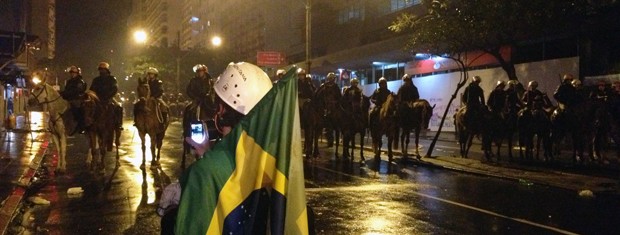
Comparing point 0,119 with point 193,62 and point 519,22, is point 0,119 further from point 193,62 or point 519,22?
point 193,62

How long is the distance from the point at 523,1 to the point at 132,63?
54.8 metres

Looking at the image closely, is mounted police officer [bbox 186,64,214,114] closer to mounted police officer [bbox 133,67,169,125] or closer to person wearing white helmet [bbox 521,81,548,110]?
mounted police officer [bbox 133,67,169,125]

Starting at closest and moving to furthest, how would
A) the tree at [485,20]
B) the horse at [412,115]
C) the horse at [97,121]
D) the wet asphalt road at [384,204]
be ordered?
the wet asphalt road at [384,204], the horse at [97,121], the horse at [412,115], the tree at [485,20]

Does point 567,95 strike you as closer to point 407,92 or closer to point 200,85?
point 407,92

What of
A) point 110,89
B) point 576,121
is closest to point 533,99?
point 576,121

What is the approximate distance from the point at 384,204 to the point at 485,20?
10.7 meters

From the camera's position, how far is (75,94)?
13.2 meters

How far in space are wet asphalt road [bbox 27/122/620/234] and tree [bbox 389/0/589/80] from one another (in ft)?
20.8

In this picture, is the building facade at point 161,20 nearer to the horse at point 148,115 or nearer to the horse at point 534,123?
the horse at point 148,115

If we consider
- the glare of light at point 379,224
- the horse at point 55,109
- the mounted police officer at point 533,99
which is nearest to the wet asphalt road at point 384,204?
the glare of light at point 379,224

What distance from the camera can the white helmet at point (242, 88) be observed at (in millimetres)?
3049

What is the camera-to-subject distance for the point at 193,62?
5947cm

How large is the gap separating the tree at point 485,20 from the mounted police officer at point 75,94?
36.2 feet

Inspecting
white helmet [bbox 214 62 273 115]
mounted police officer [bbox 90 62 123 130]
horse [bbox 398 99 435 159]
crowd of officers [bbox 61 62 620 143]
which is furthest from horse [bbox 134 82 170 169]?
white helmet [bbox 214 62 273 115]
